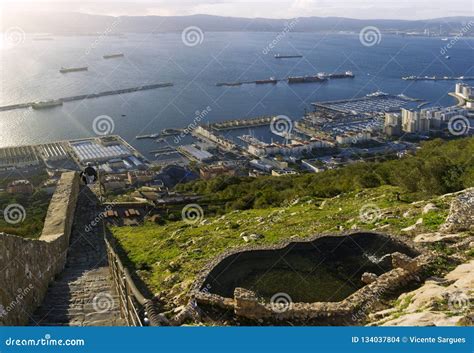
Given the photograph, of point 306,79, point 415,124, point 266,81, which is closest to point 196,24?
point 306,79

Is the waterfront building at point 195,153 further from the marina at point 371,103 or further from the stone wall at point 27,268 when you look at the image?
the stone wall at point 27,268

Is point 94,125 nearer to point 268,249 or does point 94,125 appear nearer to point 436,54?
point 268,249

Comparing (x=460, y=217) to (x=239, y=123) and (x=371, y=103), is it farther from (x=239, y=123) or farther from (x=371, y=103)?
(x=371, y=103)

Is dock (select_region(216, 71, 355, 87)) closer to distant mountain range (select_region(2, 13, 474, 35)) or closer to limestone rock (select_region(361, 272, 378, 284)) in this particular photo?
distant mountain range (select_region(2, 13, 474, 35))

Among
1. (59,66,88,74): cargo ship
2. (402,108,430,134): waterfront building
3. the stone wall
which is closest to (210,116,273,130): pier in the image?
(402,108,430,134): waterfront building

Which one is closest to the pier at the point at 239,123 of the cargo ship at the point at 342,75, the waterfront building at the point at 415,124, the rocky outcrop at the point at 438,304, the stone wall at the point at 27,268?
the waterfront building at the point at 415,124

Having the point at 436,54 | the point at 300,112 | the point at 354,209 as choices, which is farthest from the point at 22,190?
the point at 436,54

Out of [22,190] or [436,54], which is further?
[436,54]
